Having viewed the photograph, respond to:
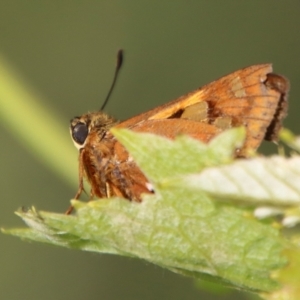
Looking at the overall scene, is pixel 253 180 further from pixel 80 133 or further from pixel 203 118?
pixel 80 133

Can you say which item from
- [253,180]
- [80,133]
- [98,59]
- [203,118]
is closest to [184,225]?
[253,180]

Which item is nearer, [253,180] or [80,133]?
[253,180]

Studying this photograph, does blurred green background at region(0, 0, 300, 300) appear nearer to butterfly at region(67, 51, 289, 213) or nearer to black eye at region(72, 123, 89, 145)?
black eye at region(72, 123, 89, 145)

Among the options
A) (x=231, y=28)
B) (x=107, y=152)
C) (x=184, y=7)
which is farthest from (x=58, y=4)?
(x=107, y=152)

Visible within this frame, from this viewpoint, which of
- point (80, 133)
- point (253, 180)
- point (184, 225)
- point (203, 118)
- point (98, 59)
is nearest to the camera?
point (253, 180)

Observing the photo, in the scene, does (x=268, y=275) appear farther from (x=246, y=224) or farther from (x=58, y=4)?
(x=58, y=4)

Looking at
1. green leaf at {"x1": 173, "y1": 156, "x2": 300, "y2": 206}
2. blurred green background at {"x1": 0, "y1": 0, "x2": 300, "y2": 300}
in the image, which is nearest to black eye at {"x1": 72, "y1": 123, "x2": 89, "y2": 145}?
green leaf at {"x1": 173, "y1": 156, "x2": 300, "y2": 206}
